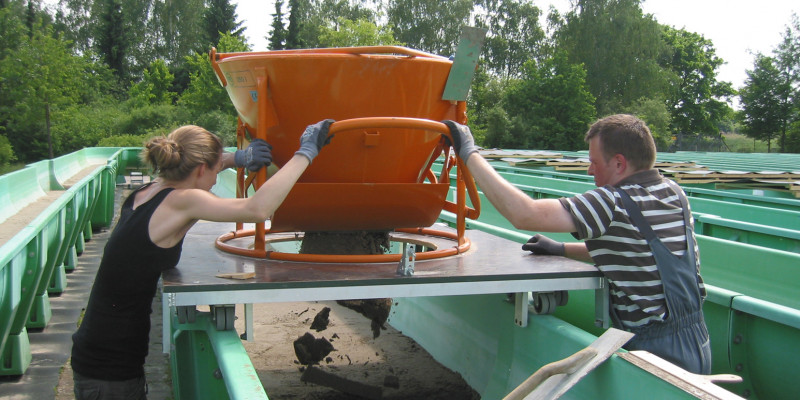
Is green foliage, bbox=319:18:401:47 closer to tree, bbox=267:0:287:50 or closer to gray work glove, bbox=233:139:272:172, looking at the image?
tree, bbox=267:0:287:50

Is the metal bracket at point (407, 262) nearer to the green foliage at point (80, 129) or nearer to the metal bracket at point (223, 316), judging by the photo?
the metal bracket at point (223, 316)

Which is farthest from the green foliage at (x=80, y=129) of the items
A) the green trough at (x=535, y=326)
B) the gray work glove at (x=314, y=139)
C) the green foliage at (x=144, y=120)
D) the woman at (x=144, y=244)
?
the gray work glove at (x=314, y=139)

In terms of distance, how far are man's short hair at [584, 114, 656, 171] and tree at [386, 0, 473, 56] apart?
4877 centimetres

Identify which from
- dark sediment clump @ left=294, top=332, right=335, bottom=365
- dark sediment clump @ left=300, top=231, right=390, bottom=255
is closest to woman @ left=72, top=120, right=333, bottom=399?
dark sediment clump @ left=300, top=231, right=390, bottom=255

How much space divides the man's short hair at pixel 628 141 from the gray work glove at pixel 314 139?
1187 mm

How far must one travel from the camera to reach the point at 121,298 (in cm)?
261

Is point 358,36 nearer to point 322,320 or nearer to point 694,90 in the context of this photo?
point 694,90

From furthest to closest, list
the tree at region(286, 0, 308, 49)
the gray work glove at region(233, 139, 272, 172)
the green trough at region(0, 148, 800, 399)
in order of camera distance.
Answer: the tree at region(286, 0, 308, 49) < the gray work glove at region(233, 139, 272, 172) < the green trough at region(0, 148, 800, 399)

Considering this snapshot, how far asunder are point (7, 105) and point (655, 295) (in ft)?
117

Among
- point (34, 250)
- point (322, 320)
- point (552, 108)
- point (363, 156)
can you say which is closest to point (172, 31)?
point (552, 108)

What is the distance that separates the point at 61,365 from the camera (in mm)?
4773

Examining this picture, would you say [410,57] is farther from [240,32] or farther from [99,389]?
[240,32]

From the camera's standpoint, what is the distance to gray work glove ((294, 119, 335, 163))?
8.82ft

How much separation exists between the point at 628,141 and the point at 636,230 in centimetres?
38
